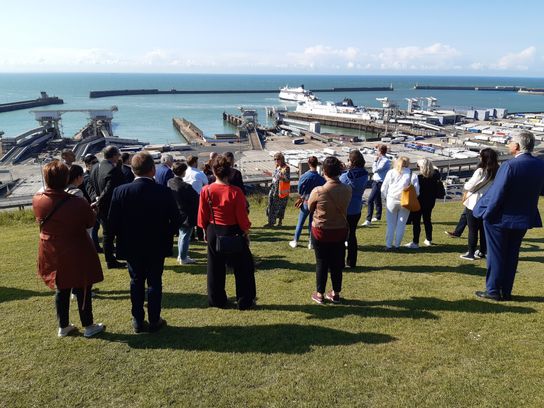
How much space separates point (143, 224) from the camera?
11.8 ft

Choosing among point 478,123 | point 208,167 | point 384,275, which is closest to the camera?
point 384,275

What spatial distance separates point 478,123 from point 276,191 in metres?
84.8

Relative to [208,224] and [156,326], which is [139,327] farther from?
[208,224]

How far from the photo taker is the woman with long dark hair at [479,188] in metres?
5.23

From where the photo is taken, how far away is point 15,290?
5051mm

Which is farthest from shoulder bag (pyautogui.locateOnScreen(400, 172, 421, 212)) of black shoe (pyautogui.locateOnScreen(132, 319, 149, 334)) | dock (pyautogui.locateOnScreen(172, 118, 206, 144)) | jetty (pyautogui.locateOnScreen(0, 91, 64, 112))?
jetty (pyautogui.locateOnScreen(0, 91, 64, 112))

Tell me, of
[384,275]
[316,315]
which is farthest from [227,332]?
[384,275]

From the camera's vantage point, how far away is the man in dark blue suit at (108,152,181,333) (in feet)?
11.7

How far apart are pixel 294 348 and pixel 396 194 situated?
11.1 feet

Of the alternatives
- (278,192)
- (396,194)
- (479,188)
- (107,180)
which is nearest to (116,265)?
(107,180)

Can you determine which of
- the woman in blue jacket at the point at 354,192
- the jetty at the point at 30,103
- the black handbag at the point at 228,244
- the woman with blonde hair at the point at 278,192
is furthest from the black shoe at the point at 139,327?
the jetty at the point at 30,103

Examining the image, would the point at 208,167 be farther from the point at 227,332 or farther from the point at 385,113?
the point at 385,113

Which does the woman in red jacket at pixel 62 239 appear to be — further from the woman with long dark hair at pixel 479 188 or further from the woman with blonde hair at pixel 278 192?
the woman with long dark hair at pixel 479 188

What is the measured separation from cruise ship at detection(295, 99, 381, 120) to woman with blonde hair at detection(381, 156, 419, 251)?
79529 millimetres
